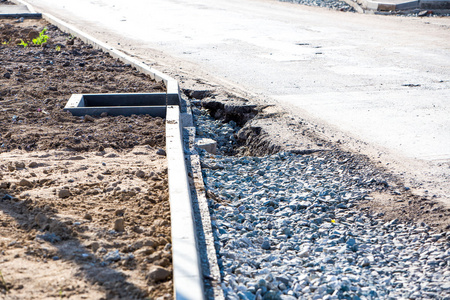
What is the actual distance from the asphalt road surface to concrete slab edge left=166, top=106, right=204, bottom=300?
2264 mm

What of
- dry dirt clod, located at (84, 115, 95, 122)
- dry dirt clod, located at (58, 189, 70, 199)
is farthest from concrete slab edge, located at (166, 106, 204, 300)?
dry dirt clod, located at (84, 115, 95, 122)

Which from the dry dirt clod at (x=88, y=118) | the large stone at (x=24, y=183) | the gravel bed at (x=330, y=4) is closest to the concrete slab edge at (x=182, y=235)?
the large stone at (x=24, y=183)

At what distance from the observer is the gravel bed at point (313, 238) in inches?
133

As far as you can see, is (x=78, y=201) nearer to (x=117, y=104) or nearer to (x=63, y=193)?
(x=63, y=193)

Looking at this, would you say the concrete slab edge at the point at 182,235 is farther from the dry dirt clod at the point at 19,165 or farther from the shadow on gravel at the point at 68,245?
the dry dirt clod at the point at 19,165

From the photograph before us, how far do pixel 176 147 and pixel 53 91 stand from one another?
2970 millimetres

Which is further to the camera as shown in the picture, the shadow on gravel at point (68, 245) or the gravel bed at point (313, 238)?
the gravel bed at point (313, 238)

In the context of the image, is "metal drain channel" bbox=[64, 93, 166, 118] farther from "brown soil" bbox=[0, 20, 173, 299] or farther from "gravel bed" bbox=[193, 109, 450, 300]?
"gravel bed" bbox=[193, 109, 450, 300]

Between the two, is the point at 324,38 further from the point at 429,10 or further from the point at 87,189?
the point at 87,189

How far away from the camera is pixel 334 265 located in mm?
3652

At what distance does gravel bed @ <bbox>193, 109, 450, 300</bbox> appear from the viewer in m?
3.38

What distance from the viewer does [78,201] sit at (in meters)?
4.04

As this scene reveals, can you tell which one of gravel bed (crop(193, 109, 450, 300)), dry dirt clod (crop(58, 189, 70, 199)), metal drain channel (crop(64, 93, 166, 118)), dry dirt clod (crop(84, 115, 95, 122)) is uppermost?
metal drain channel (crop(64, 93, 166, 118))

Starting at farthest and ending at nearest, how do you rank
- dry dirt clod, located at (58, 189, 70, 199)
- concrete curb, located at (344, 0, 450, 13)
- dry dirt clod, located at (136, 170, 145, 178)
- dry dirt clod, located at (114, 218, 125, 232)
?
concrete curb, located at (344, 0, 450, 13) → dry dirt clod, located at (136, 170, 145, 178) → dry dirt clod, located at (58, 189, 70, 199) → dry dirt clod, located at (114, 218, 125, 232)
